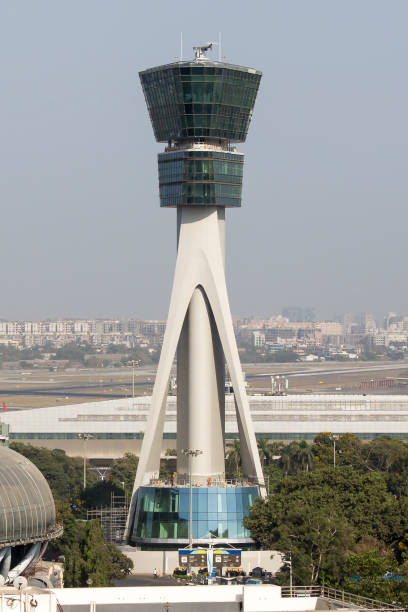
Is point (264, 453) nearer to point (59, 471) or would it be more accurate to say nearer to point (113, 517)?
point (59, 471)

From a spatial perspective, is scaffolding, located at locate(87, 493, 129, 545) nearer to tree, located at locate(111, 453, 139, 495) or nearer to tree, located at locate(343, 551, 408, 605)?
tree, located at locate(111, 453, 139, 495)

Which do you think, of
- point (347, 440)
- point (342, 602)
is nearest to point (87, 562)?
point (342, 602)

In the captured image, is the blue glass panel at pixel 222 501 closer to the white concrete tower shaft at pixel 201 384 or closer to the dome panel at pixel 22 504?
the white concrete tower shaft at pixel 201 384

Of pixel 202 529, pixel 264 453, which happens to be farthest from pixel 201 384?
pixel 264 453

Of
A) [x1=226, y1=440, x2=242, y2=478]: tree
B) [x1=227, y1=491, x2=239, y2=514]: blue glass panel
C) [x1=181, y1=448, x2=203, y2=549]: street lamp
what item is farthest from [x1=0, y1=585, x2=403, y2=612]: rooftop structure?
[x1=226, y1=440, x2=242, y2=478]: tree

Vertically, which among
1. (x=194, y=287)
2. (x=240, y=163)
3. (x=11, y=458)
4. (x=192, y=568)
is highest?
(x=240, y=163)

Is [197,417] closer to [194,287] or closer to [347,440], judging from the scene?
[194,287]
